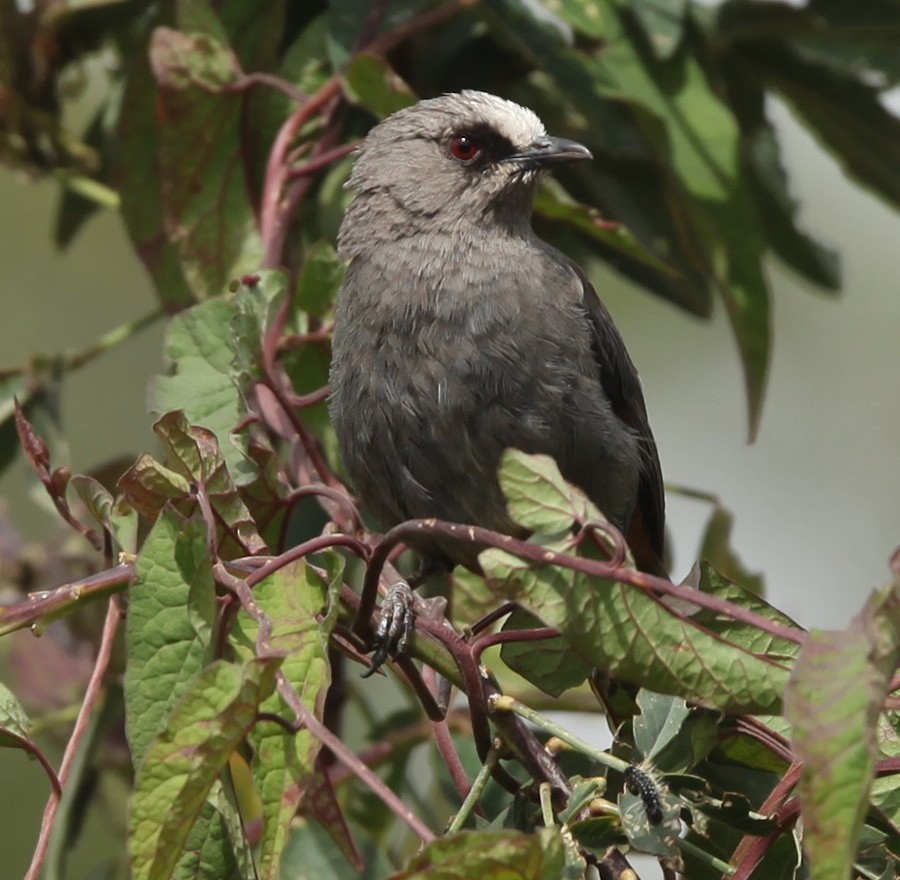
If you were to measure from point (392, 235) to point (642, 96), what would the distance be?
2.39 feet

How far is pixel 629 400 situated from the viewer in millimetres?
3818

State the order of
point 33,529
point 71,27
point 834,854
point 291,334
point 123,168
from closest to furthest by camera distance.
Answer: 1. point 834,854
2. point 291,334
3. point 123,168
4. point 71,27
5. point 33,529

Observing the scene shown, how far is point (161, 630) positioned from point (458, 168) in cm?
228

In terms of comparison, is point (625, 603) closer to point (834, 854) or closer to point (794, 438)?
point (834, 854)

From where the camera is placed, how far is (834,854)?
5.21 ft

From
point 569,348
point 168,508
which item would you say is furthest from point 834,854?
point 569,348

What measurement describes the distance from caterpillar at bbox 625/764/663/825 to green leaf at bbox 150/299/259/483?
3.92 feet

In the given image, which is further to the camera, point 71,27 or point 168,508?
point 71,27

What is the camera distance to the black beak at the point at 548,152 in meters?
3.82

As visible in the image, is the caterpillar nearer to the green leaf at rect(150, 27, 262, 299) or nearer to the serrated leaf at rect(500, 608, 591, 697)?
the serrated leaf at rect(500, 608, 591, 697)

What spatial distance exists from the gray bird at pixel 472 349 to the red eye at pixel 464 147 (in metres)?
0.03

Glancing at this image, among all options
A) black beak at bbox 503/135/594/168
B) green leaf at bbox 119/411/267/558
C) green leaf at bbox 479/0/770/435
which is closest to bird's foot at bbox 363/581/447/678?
green leaf at bbox 119/411/267/558

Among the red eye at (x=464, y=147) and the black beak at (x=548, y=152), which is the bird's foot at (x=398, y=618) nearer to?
the black beak at (x=548, y=152)

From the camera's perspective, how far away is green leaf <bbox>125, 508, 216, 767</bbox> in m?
2.07
